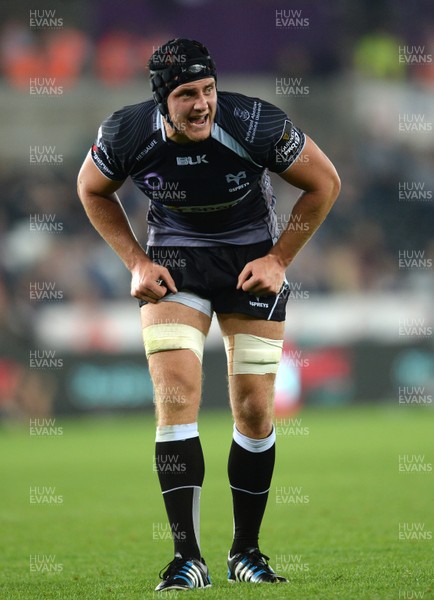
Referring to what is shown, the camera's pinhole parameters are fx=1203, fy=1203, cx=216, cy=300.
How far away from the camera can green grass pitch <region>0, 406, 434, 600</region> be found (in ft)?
16.8

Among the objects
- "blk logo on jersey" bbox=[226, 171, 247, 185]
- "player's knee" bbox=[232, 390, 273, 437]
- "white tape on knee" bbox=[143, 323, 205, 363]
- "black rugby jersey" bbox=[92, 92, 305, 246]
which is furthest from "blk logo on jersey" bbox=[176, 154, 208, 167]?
"player's knee" bbox=[232, 390, 273, 437]

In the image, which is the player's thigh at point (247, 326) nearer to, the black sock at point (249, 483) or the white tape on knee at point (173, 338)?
the white tape on knee at point (173, 338)

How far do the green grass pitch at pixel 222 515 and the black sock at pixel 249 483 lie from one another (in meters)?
0.26

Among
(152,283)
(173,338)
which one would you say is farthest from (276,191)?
(173,338)

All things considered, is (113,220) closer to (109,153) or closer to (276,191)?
(109,153)

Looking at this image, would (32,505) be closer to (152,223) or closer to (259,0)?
(152,223)

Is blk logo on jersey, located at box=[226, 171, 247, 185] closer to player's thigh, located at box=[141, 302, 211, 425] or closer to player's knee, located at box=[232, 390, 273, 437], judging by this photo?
player's thigh, located at box=[141, 302, 211, 425]

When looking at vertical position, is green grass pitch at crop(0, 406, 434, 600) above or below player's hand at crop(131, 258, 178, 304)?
below

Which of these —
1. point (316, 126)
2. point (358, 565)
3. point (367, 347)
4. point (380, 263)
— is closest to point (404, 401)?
point (367, 347)

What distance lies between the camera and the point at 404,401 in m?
17.2

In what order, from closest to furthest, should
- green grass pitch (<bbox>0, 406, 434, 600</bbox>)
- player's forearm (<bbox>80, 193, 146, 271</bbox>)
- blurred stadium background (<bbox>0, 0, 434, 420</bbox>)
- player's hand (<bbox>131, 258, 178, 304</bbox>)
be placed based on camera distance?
1. green grass pitch (<bbox>0, 406, 434, 600</bbox>)
2. player's hand (<bbox>131, 258, 178, 304</bbox>)
3. player's forearm (<bbox>80, 193, 146, 271</bbox>)
4. blurred stadium background (<bbox>0, 0, 434, 420</bbox>)

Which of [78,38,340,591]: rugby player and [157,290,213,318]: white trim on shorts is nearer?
[78,38,340,591]: rugby player

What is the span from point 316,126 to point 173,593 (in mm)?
17080

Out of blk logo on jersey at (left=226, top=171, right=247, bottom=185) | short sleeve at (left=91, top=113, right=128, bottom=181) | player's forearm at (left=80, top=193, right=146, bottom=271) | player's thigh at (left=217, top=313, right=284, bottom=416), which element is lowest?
player's thigh at (left=217, top=313, right=284, bottom=416)
